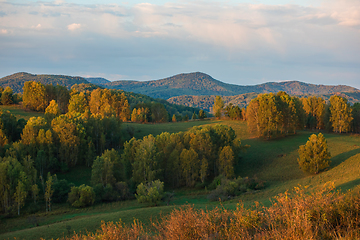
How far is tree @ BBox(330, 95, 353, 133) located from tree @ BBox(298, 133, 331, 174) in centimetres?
3568

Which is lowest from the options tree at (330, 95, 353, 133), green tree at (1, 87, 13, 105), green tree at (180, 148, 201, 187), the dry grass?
green tree at (180, 148, 201, 187)

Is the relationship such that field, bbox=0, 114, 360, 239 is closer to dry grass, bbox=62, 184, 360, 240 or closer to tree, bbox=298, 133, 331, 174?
tree, bbox=298, 133, 331, 174

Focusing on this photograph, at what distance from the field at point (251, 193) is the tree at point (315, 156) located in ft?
4.58

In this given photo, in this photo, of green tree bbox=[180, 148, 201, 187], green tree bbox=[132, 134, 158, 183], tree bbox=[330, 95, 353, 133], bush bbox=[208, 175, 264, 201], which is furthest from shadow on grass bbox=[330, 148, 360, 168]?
green tree bbox=[132, 134, 158, 183]

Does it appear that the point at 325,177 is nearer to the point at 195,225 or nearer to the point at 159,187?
the point at 159,187

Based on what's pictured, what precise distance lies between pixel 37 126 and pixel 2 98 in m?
49.2

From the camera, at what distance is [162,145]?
52938mm

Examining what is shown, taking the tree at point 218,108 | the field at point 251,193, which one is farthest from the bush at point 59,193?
the tree at point 218,108

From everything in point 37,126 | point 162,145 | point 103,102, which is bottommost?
point 162,145

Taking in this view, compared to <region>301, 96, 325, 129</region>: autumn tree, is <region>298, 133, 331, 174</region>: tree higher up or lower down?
lower down

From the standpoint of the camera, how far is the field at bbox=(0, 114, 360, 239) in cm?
2495

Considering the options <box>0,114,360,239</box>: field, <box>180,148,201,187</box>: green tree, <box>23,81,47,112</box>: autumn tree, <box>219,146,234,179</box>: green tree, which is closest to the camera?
<box>0,114,360,239</box>: field

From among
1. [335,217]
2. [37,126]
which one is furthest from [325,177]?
[37,126]

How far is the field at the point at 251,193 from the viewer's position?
25.0 m
